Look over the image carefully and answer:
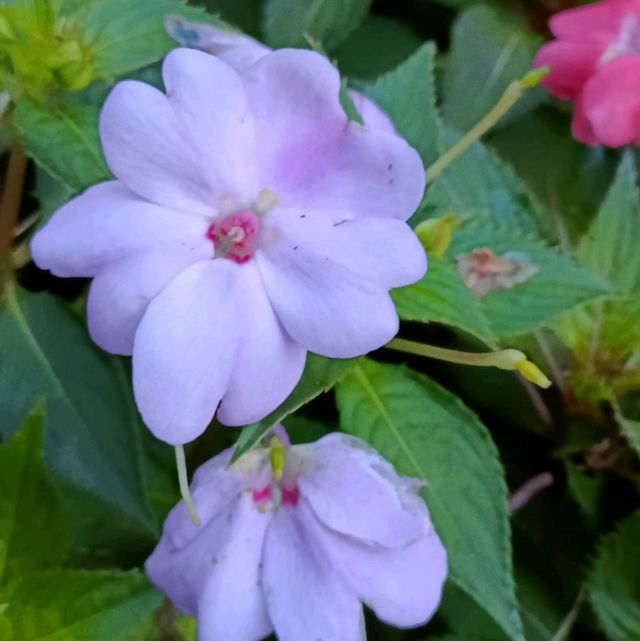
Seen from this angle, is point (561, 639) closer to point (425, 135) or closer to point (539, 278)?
point (539, 278)

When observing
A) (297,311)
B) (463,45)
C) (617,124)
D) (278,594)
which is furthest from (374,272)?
(463,45)

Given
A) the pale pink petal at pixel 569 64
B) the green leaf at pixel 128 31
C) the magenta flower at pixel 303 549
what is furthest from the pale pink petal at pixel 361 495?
the pale pink petal at pixel 569 64

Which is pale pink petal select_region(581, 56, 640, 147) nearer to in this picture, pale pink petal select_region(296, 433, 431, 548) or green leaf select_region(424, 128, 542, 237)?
green leaf select_region(424, 128, 542, 237)

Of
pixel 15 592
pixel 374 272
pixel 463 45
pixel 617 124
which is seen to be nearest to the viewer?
pixel 374 272

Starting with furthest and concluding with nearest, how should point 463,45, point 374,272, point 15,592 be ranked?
point 463,45 < point 15,592 < point 374,272

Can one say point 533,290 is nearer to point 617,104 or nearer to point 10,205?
point 617,104

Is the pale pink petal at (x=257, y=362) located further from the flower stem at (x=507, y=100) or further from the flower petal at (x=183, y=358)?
the flower stem at (x=507, y=100)
